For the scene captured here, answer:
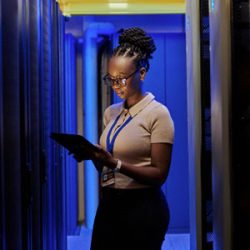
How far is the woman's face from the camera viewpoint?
183cm

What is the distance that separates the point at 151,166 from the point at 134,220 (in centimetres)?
23

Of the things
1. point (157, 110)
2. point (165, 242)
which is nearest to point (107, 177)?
point (157, 110)

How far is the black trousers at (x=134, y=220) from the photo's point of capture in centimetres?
170

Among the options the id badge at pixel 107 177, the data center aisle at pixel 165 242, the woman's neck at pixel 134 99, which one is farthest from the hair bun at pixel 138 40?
the data center aisle at pixel 165 242

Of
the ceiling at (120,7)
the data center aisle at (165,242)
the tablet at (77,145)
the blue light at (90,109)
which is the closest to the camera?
the tablet at (77,145)

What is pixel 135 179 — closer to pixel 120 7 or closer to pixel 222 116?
pixel 222 116

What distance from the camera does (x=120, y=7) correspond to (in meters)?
3.46

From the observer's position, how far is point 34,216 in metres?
1.96

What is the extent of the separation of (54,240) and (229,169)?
1.59 m

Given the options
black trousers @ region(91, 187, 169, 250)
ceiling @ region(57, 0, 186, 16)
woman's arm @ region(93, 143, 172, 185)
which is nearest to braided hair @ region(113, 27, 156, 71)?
woman's arm @ region(93, 143, 172, 185)

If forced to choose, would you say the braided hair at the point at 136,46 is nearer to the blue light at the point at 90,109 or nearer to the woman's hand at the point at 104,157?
the woman's hand at the point at 104,157

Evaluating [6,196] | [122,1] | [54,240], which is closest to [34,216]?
[6,196]

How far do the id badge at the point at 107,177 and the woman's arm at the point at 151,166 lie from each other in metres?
0.09

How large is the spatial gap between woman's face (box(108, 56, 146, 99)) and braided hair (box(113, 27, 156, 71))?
31 millimetres
